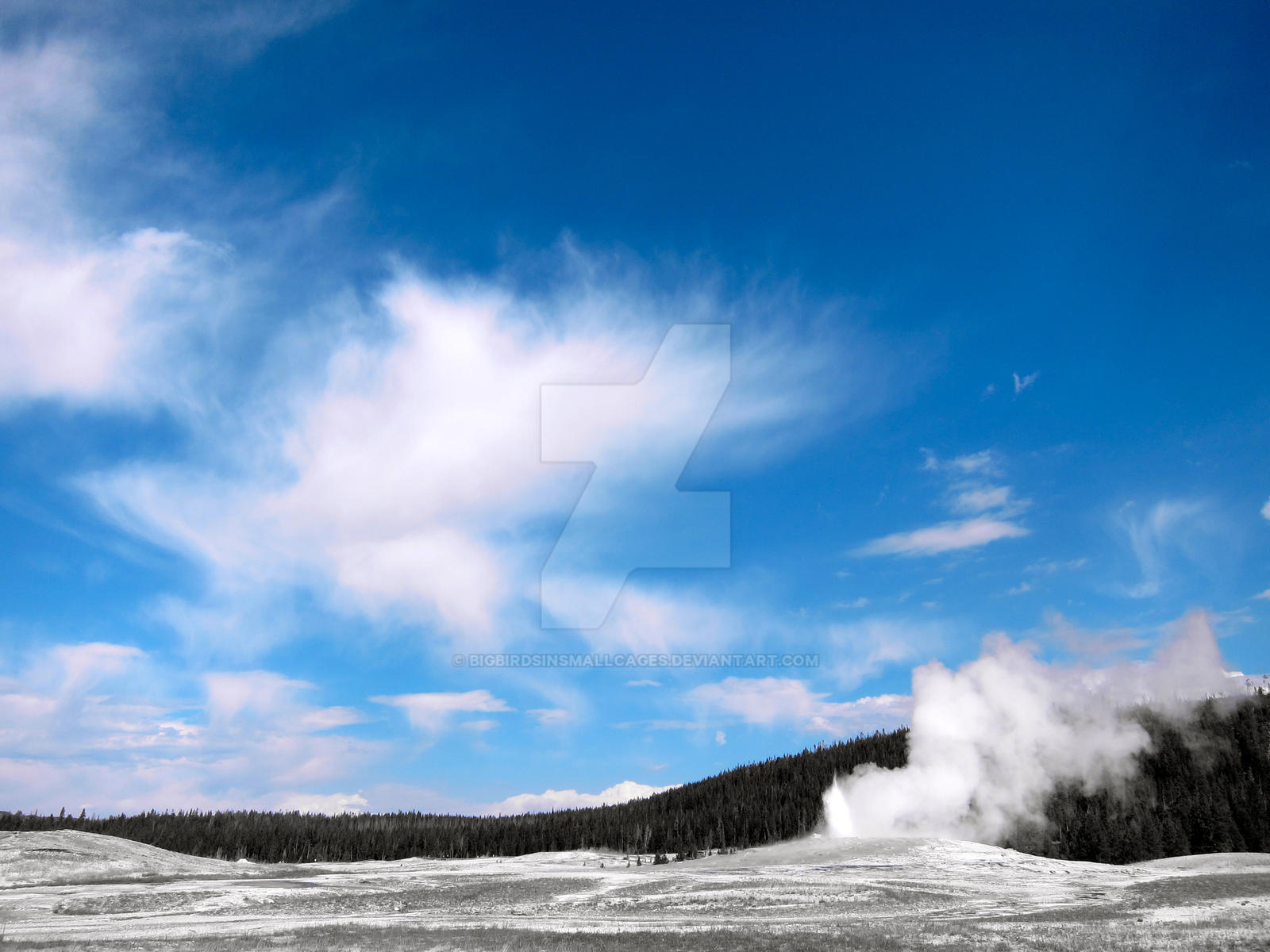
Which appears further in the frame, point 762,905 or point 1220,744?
point 1220,744

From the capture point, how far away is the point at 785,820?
128375mm

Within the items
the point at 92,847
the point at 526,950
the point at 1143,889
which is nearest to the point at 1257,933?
the point at 1143,889

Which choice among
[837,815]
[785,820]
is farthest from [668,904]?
[785,820]

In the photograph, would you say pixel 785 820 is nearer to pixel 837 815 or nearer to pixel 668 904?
pixel 837 815

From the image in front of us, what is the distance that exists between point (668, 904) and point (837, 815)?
83777 mm

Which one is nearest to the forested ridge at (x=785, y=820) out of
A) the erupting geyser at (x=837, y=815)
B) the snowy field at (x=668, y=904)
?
the erupting geyser at (x=837, y=815)

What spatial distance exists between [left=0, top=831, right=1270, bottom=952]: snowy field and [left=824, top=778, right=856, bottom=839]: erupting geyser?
4007cm

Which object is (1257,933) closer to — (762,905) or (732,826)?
(762,905)

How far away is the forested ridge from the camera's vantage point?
4660 inches

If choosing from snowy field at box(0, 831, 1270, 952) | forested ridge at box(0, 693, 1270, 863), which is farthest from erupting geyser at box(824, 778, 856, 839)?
snowy field at box(0, 831, 1270, 952)

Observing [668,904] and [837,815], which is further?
[837,815]

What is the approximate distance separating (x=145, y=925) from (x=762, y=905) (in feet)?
107

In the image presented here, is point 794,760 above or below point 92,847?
above

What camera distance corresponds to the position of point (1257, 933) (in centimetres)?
3241
